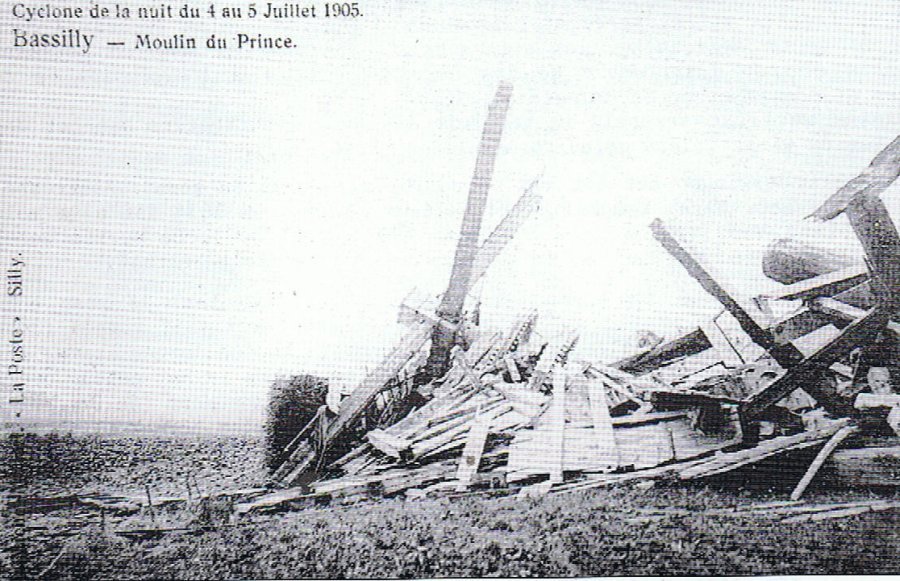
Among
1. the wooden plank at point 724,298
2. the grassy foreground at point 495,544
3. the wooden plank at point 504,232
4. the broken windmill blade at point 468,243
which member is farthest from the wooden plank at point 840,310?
the broken windmill blade at point 468,243

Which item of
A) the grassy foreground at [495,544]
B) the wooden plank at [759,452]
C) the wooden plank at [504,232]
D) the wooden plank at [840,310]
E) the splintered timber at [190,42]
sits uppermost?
the splintered timber at [190,42]

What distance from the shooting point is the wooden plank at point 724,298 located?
2.38 metres

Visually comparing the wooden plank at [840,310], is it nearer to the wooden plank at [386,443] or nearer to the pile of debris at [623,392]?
the pile of debris at [623,392]

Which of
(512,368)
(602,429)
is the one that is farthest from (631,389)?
(512,368)

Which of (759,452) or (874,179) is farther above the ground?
(874,179)

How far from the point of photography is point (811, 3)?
2.37 metres

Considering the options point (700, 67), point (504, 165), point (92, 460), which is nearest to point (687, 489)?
point (504, 165)

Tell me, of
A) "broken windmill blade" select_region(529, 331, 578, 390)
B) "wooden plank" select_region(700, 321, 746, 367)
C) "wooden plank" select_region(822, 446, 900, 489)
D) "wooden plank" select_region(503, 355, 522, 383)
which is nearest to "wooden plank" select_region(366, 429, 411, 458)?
"wooden plank" select_region(503, 355, 522, 383)

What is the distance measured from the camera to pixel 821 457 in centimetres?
241

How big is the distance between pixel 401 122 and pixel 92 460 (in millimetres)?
1395

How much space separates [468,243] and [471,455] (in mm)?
662

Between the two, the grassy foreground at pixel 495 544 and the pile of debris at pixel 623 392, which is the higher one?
the pile of debris at pixel 623 392

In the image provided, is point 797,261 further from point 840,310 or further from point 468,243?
point 468,243

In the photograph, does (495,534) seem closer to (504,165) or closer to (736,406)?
(736,406)
